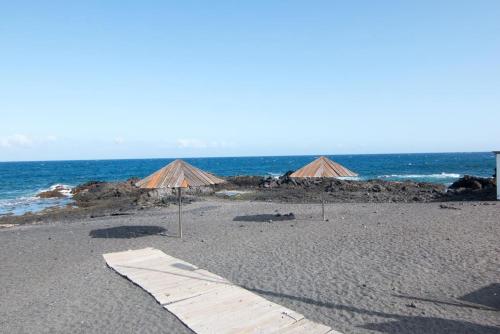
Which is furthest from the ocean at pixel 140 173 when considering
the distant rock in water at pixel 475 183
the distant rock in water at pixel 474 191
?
the distant rock in water at pixel 474 191

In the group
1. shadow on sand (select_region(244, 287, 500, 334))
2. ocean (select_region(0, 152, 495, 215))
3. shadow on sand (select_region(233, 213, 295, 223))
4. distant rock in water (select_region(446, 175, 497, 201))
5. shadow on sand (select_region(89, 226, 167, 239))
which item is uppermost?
distant rock in water (select_region(446, 175, 497, 201))

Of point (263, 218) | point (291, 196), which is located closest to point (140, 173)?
point (291, 196)

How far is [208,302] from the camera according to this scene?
245 inches

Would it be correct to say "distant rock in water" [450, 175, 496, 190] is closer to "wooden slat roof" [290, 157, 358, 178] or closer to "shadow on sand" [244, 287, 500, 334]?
"wooden slat roof" [290, 157, 358, 178]

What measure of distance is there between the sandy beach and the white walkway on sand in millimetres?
245

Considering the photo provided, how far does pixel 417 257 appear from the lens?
28.4ft

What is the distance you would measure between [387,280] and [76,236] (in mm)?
9907

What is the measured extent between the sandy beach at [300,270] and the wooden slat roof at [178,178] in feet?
5.39

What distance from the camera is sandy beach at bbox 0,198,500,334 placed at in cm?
573

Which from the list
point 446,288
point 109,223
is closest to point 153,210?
point 109,223

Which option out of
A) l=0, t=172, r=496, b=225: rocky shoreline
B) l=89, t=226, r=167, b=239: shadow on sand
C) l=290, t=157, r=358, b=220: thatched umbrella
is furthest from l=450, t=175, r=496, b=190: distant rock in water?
l=89, t=226, r=167, b=239: shadow on sand

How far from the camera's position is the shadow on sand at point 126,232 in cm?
1247

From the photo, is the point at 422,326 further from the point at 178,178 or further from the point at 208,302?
the point at 178,178

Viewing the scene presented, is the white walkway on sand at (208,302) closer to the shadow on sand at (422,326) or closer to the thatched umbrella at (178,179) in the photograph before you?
the shadow on sand at (422,326)
